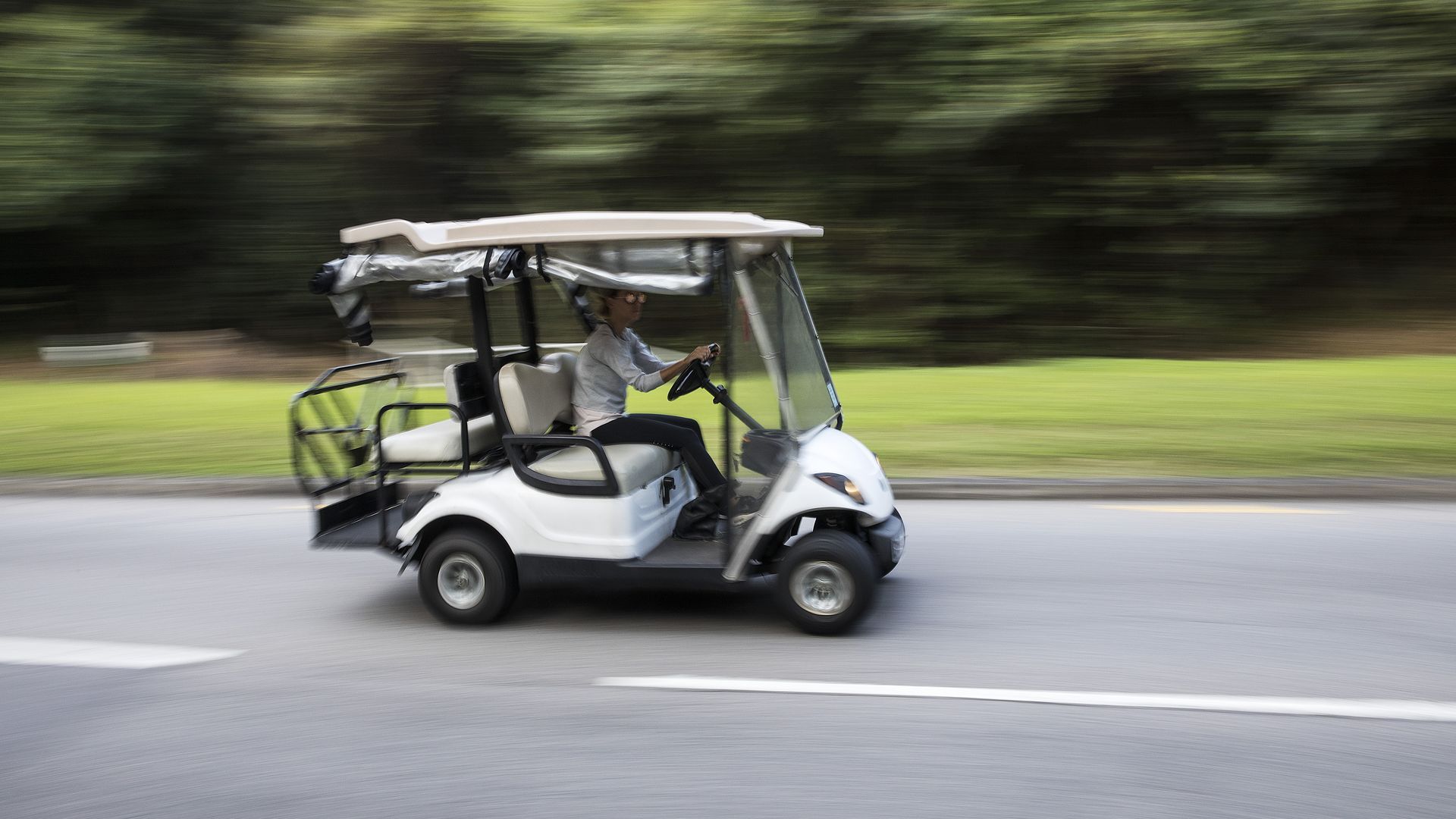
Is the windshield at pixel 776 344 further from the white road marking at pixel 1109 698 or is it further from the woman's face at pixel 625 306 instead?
the white road marking at pixel 1109 698

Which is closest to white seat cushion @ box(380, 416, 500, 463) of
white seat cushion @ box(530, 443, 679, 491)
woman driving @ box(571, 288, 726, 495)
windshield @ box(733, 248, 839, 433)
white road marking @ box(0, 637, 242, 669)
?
white seat cushion @ box(530, 443, 679, 491)

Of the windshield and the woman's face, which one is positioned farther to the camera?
the woman's face

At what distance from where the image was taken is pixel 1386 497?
7.18 m

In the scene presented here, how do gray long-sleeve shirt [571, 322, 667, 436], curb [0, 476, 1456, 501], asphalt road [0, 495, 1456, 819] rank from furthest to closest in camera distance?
curb [0, 476, 1456, 501] → gray long-sleeve shirt [571, 322, 667, 436] → asphalt road [0, 495, 1456, 819]

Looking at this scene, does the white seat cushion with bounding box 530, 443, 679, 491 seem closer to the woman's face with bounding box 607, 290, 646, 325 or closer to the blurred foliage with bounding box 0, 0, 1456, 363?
the woman's face with bounding box 607, 290, 646, 325

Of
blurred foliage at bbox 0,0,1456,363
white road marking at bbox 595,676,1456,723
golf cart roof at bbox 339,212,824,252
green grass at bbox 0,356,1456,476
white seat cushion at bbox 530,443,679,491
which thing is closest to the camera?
white road marking at bbox 595,676,1456,723

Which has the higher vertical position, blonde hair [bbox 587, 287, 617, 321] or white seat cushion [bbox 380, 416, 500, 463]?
blonde hair [bbox 587, 287, 617, 321]

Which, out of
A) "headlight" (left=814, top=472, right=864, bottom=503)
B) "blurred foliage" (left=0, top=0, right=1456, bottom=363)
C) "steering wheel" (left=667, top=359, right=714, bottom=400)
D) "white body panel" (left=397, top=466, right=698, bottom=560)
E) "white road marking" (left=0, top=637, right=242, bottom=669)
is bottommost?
"white road marking" (left=0, top=637, right=242, bottom=669)

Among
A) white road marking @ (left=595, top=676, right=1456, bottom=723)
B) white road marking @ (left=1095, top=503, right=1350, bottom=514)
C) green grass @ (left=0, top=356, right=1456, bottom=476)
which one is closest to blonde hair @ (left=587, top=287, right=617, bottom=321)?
green grass @ (left=0, top=356, right=1456, bottom=476)

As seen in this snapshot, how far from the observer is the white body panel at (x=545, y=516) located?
16.9ft

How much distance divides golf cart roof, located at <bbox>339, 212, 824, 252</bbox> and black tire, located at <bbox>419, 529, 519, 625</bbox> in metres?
1.32

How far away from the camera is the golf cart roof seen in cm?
487

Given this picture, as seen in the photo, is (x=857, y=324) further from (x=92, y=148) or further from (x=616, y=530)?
(x=92, y=148)

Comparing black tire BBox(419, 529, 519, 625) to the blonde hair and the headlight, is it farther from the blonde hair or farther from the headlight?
the headlight
